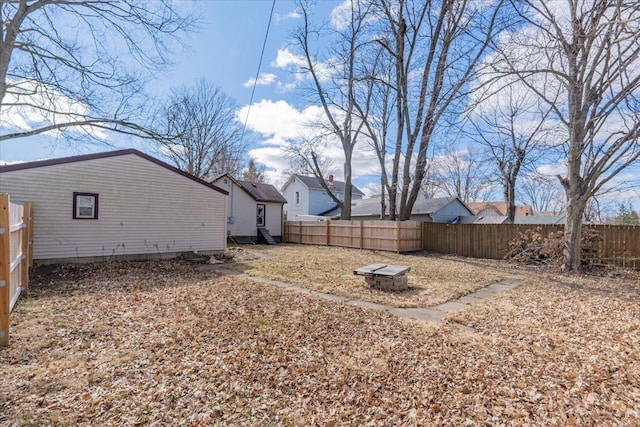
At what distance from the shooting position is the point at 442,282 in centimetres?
786

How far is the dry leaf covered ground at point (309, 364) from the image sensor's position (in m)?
2.60

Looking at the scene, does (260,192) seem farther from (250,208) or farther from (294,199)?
(294,199)

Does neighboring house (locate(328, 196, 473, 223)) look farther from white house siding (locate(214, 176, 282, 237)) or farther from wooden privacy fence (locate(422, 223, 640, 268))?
white house siding (locate(214, 176, 282, 237))

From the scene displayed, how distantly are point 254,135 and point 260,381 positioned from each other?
24.0 meters

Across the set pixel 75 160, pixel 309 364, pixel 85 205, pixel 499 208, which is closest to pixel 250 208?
pixel 85 205

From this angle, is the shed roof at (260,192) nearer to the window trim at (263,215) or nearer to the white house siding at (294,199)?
the window trim at (263,215)

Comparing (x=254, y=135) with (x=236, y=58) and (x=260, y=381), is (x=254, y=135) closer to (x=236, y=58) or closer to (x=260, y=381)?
(x=236, y=58)

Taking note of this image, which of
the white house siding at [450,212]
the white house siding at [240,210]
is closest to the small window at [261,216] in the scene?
the white house siding at [240,210]

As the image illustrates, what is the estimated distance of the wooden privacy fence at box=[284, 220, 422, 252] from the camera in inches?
591

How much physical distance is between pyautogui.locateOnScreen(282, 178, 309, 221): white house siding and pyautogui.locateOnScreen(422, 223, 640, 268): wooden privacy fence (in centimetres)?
1597

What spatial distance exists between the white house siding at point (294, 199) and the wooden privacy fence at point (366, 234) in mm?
10500

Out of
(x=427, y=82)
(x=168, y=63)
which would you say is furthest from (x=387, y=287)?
(x=427, y=82)

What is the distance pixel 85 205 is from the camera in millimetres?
9625

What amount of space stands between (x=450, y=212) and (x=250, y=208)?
702 inches
